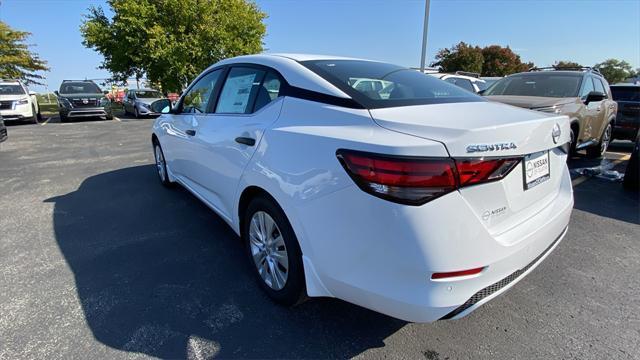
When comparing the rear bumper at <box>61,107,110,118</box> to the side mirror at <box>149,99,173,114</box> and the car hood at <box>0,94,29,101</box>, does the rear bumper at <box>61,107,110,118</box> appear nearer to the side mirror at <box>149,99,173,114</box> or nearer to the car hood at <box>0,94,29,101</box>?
the car hood at <box>0,94,29,101</box>

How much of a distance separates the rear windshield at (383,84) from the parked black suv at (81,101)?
51.2ft

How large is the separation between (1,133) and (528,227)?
36.1 feet

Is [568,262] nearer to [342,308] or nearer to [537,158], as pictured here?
[537,158]

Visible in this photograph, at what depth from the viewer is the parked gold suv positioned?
5656 mm

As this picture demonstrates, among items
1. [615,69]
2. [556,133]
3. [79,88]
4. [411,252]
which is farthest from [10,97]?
[615,69]

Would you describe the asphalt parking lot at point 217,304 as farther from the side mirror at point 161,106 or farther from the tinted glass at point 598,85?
the tinted glass at point 598,85

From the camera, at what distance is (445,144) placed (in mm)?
1650

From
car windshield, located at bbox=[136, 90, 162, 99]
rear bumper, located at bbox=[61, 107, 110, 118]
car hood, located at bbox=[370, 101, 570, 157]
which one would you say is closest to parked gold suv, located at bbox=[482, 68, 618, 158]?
car hood, located at bbox=[370, 101, 570, 157]

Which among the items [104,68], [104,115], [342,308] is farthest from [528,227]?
[104,68]

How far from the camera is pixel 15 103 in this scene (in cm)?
1324

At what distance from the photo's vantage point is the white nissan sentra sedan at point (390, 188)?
1660 millimetres

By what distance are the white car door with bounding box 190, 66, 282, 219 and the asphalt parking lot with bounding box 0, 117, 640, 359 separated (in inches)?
24.3

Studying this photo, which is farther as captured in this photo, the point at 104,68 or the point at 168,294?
the point at 104,68

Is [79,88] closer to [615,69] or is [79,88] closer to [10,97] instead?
[10,97]
